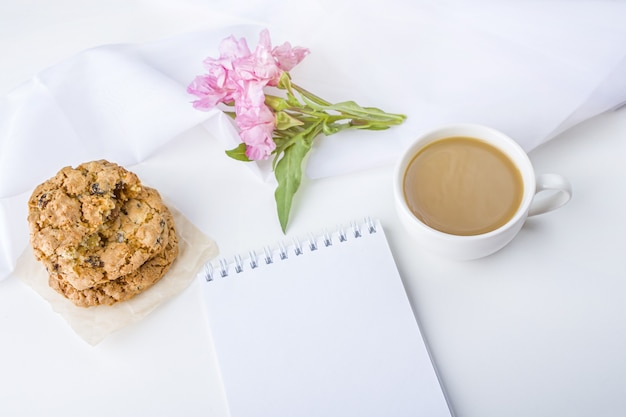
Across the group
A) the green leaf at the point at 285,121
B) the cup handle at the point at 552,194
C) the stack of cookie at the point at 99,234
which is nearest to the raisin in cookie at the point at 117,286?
the stack of cookie at the point at 99,234

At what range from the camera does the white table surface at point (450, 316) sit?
3.18ft

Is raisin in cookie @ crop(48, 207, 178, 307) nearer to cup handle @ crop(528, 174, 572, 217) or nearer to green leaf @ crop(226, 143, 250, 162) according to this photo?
green leaf @ crop(226, 143, 250, 162)

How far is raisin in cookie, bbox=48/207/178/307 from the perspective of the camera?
3.36 ft

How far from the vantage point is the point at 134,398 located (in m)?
1.00

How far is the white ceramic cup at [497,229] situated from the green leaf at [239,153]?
0.82ft

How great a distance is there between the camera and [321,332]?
1007 mm

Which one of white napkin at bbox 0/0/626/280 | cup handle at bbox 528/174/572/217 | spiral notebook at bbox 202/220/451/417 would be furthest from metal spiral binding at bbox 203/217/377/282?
cup handle at bbox 528/174/572/217

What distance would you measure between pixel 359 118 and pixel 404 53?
0.15 meters

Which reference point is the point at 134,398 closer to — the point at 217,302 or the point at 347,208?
the point at 217,302

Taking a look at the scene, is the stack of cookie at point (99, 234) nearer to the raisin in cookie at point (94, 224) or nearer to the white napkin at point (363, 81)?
the raisin in cookie at point (94, 224)

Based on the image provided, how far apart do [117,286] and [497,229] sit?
1.76 ft

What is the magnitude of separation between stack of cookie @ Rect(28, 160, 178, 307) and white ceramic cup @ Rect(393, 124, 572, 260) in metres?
0.36

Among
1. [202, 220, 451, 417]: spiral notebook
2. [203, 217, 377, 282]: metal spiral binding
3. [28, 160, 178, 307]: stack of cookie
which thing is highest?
[28, 160, 178, 307]: stack of cookie

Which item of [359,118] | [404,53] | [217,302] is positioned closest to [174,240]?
[217,302]
